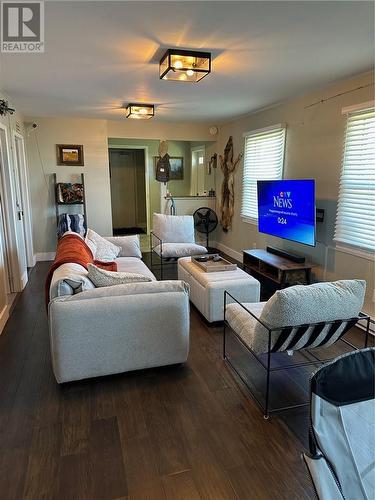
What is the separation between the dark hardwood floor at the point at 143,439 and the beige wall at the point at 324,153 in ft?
6.06

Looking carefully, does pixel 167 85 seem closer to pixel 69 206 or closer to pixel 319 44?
pixel 319 44

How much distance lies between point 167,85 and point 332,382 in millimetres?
3471

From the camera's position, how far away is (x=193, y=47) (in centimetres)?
257

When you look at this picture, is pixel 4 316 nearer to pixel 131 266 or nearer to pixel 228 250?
pixel 131 266

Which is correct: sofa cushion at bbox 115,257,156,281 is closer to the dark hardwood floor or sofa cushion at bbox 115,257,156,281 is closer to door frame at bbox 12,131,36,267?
the dark hardwood floor

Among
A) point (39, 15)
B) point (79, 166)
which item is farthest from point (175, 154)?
point (39, 15)

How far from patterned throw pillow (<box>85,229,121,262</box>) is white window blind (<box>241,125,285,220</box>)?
2419 mm

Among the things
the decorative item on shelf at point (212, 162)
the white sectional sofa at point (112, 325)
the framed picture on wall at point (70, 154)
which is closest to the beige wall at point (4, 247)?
the framed picture on wall at point (70, 154)

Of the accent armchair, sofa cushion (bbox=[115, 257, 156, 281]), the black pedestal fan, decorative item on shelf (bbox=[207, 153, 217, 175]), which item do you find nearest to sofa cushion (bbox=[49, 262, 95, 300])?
sofa cushion (bbox=[115, 257, 156, 281])

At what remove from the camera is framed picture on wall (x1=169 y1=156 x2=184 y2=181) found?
8398 millimetres

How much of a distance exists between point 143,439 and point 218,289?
1.65 metres

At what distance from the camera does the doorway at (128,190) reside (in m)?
9.09

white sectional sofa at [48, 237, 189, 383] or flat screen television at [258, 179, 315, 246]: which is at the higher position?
flat screen television at [258, 179, 315, 246]

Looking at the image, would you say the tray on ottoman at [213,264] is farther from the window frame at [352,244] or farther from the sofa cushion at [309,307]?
the sofa cushion at [309,307]
